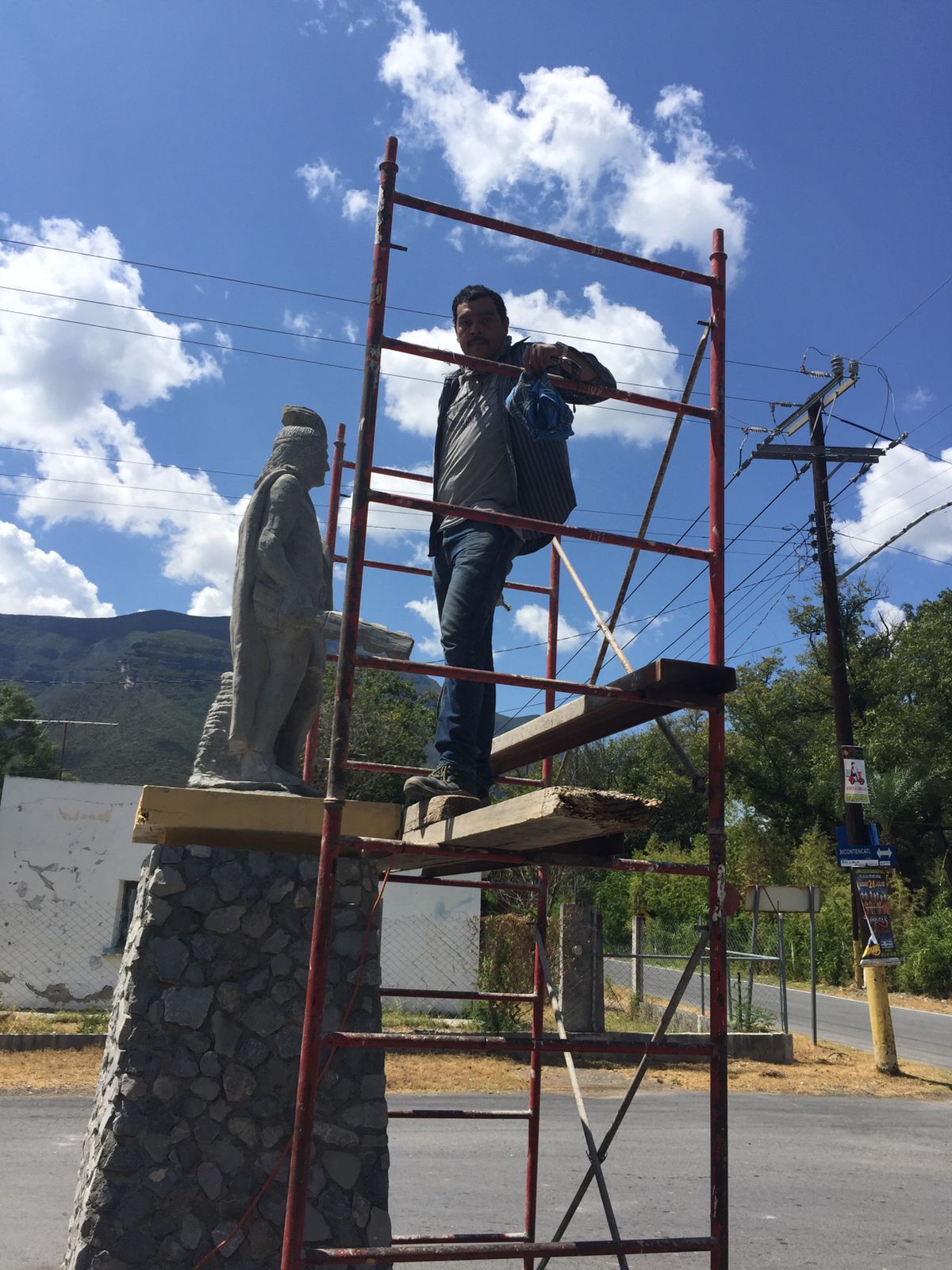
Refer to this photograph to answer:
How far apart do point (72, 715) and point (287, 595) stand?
132 meters

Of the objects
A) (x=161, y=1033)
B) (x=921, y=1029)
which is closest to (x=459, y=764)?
(x=161, y=1033)

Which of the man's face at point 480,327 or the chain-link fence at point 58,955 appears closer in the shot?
the man's face at point 480,327

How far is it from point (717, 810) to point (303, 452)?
10.3 feet

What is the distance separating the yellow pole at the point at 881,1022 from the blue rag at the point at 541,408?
10265 millimetres

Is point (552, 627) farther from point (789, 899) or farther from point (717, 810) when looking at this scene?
point (789, 899)

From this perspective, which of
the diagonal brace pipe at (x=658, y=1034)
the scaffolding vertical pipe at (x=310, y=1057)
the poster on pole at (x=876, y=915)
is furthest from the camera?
the poster on pole at (x=876, y=915)

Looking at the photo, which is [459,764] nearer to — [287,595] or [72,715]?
[287,595]

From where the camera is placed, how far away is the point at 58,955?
12.5m

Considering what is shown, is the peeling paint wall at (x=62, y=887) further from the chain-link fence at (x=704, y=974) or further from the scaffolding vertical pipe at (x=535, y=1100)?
the scaffolding vertical pipe at (x=535, y=1100)

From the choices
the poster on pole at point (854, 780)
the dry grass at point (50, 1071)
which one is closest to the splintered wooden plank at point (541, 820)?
the dry grass at point (50, 1071)

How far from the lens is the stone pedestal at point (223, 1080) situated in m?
3.28

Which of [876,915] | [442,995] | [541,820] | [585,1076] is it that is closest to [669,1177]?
[585,1076]

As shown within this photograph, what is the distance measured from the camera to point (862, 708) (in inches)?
1223

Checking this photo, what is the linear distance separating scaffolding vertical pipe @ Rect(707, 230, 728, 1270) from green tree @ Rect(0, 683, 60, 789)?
46.7 metres
